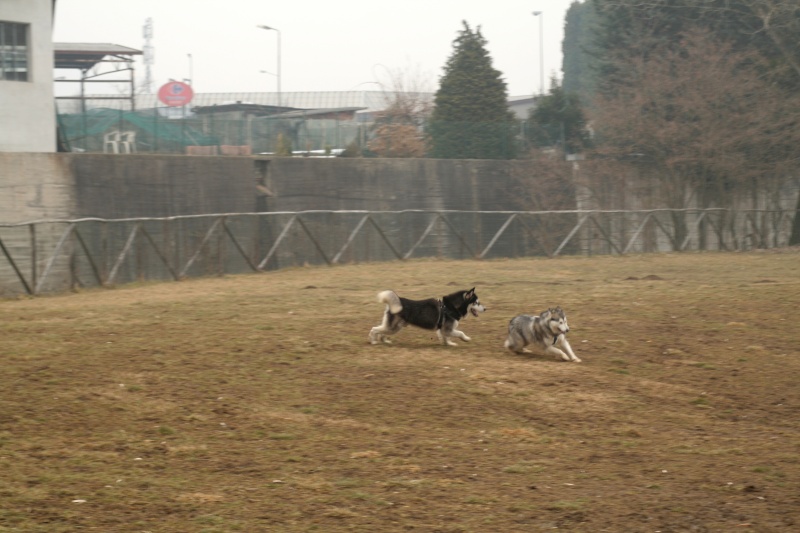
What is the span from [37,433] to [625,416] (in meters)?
5.62

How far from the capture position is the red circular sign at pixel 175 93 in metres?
52.2

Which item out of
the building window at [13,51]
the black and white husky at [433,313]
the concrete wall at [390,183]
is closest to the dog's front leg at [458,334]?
the black and white husky at [433,313]

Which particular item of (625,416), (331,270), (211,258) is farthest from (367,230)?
(625,416)

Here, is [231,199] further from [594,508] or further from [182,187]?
[594,508]

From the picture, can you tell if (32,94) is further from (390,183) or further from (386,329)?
(386,329)

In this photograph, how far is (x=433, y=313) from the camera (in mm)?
13109

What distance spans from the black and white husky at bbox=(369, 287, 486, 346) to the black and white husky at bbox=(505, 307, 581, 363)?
0.59 metres

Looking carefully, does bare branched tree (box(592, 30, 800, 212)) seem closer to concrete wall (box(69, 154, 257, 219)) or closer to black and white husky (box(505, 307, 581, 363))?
concrete wall (box(69, 154, 257, 219))

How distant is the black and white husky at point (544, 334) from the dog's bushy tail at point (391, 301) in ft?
4.91

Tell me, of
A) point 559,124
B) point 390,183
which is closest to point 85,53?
point 390,183

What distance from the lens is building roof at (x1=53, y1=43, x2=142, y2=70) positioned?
41.7 m

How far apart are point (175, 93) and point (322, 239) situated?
88.1 feet

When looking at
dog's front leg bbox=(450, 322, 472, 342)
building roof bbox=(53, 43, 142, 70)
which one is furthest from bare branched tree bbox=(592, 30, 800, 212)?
dog's front leg bbox=(450, 322, 472, 342)

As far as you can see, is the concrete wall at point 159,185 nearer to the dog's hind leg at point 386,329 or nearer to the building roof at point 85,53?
the building roof at point 85,53
